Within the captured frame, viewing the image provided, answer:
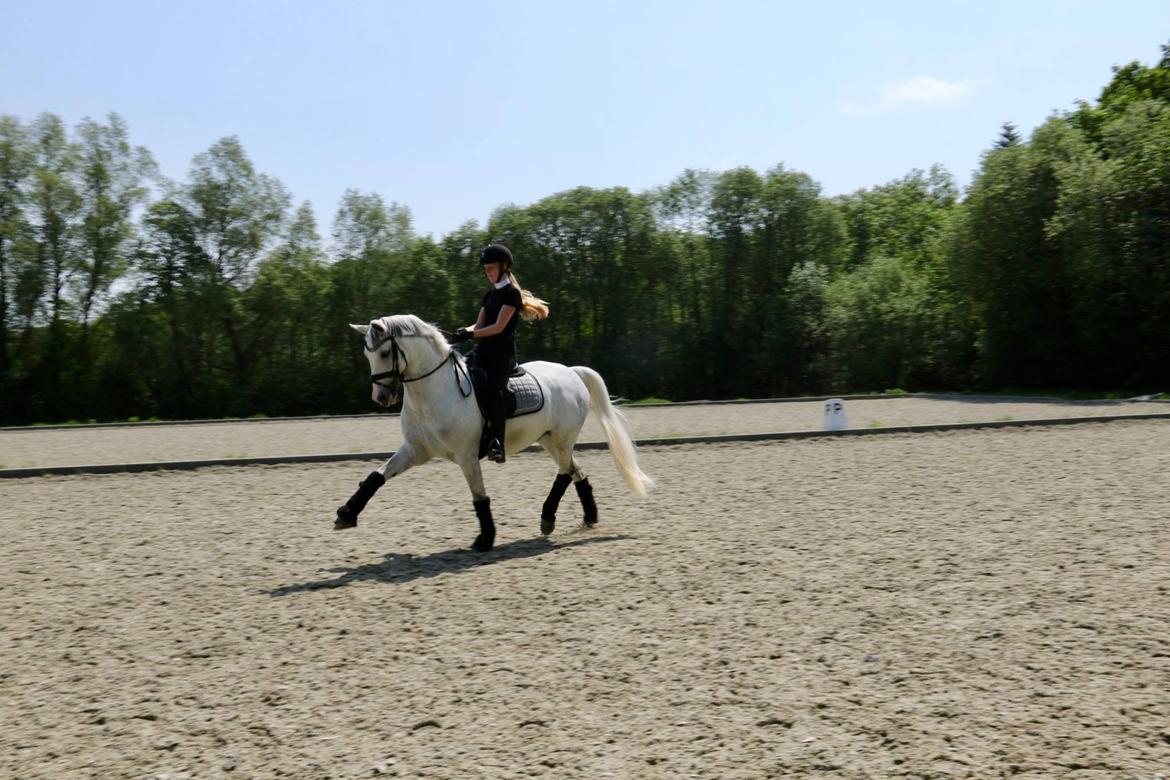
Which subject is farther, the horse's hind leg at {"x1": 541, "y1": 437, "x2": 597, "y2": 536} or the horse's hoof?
the horse's hind leg at {"x1": 541, "y1": 437, "x2": 597, "y2": 536}

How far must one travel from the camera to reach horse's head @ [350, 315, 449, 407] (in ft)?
24.0

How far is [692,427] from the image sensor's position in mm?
18422

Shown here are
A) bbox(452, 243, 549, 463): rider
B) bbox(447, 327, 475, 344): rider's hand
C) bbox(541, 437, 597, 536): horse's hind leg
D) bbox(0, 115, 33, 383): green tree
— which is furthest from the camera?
bbox(0, 115, 33, 383): green tree

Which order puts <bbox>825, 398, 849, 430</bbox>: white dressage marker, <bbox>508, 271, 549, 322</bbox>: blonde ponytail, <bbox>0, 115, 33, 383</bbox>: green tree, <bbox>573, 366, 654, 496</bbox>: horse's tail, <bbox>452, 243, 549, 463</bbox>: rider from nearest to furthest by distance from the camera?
<bbox>452, 243, 549, 463</bbox>: rider → <bbox>508, 271, 549, 322</bbox>: blonde ponytail → <bbox>573, 366, 654, 496</bbox>: horse's tail → <bbox>825, 398, 849, 430</bbox>: white dressage marker → <bbox>0, 115, 33, 383</bbox>: green tree

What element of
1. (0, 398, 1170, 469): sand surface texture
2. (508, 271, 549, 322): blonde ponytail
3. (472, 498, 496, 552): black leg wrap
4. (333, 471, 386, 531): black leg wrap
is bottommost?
(472, 498, 496, 552): black leg wrap

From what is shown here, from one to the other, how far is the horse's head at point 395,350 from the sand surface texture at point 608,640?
137 centimetres

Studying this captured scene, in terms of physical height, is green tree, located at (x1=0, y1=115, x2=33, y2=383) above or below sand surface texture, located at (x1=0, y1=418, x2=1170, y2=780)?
above

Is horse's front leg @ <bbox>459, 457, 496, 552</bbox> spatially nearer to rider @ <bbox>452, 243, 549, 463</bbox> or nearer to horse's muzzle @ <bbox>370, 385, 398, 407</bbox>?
rider @ <bbox>452, 243, 549, 463</bbox>

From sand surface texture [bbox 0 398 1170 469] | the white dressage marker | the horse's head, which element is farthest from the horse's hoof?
the white dressage marker

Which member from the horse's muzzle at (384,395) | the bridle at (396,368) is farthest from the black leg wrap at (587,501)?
the horse's muzzle at (384,395)

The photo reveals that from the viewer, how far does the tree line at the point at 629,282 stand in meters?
30.2

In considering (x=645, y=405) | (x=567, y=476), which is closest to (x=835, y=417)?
(x=567, y=476)

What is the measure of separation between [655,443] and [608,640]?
33.6ft

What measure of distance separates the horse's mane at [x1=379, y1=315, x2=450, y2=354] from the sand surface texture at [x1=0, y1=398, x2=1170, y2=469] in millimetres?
6980
